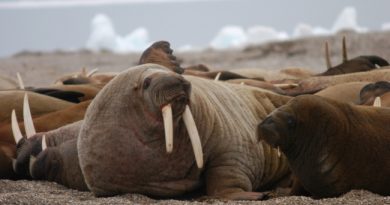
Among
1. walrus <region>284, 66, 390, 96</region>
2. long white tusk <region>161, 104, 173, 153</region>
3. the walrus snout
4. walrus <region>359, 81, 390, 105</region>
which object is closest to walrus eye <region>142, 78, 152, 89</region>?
long white tusk <region>161, 104, 173, 153</region>

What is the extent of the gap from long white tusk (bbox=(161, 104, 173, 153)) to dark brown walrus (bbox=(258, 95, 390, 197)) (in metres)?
0.50

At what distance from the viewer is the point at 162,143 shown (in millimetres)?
4758

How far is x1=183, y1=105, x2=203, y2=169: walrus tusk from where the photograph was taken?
4523mm

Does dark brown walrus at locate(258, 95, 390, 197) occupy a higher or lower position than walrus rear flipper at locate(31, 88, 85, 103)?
higher

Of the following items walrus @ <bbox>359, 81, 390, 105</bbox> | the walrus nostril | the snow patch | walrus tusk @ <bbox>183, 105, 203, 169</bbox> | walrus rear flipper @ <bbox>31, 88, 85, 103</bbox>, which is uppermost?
the walrus nostril

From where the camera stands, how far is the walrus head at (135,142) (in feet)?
15.5

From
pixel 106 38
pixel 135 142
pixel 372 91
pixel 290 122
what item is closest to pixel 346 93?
pixel 372 91

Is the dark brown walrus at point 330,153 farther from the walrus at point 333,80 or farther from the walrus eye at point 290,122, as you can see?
the walrus at point 333,80

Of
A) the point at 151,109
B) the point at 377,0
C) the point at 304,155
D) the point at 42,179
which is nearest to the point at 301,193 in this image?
the point at 304,155

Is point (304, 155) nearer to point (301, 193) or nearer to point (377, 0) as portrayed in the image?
point (301, 193)

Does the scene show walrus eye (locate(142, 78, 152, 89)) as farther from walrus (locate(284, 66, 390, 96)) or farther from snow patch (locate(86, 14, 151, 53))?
snow patch (locate(86, 14, 151, 53))

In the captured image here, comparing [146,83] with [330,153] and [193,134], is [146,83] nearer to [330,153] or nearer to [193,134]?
[193,134]

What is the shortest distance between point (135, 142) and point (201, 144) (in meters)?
0.38

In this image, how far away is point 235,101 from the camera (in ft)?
18.5
